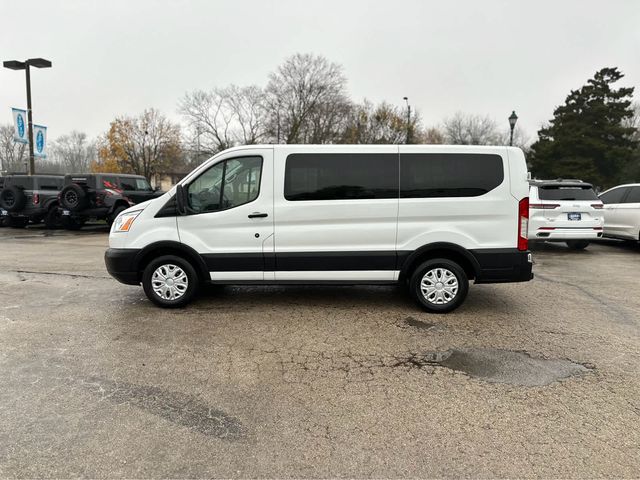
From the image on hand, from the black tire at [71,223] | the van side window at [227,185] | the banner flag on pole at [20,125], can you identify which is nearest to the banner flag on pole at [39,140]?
the banner flag on pole at [20,125]

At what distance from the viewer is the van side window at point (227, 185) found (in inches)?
209

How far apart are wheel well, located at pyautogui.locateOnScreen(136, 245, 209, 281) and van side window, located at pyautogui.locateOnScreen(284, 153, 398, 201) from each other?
56.8 inches

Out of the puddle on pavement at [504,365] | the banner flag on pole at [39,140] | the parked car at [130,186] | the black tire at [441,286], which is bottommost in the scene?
the puddle on pavement at [504,365]

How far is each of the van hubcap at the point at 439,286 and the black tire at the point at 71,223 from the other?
1553 cm

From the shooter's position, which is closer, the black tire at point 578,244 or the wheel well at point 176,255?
the wheel well at point 176,255

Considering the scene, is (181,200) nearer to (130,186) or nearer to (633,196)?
(633,196)

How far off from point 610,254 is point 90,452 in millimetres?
12005

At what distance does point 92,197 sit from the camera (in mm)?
15336

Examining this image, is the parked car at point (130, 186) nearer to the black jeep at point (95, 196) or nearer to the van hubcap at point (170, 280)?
the black jeep at point (95, 196)

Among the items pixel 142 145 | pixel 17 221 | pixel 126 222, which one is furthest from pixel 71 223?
pixel 142 145

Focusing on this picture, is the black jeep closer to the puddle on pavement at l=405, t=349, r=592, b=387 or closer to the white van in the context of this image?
the white van

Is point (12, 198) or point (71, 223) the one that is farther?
point (71, 223)

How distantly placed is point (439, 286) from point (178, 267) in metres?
3.42

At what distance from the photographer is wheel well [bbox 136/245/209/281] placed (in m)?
5.42
